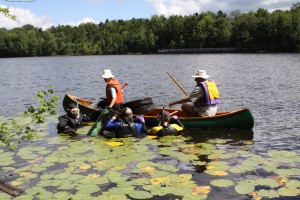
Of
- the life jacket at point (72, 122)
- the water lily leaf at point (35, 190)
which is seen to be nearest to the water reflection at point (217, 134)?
the life jacket at point (72, 122)

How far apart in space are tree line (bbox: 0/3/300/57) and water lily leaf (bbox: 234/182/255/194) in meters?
99.1

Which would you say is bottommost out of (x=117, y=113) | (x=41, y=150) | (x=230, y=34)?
(x=41, y=150)

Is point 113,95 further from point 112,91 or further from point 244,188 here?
point 244,188

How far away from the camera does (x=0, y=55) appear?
16762 cm

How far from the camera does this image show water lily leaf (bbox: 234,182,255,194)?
711 centimetres

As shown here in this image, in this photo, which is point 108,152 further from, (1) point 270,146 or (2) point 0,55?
(2) point 0,55

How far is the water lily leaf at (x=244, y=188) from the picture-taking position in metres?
7.11

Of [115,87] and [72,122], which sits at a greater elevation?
[115,87]

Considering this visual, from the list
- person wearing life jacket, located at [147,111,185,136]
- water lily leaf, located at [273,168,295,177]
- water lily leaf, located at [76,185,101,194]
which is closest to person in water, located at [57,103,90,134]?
person wearing life jacket, located at [147,111,185,136]

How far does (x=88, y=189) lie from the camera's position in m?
7.38

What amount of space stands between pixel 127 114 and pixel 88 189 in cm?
507

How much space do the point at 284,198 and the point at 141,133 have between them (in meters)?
6.47

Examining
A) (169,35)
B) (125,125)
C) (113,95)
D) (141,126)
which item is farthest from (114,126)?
(169,35)

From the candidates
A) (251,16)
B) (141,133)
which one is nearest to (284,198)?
(141,133)
